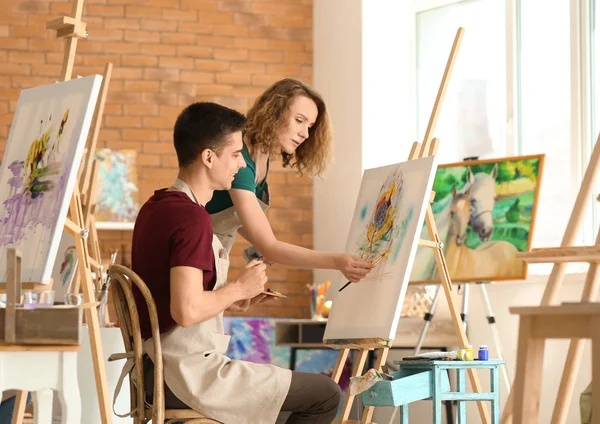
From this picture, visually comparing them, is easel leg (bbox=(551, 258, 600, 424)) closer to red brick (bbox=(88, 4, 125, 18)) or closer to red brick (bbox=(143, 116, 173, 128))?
red brick (bbox=(143, 116, 173, 128))

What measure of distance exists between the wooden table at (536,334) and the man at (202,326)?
2.01 feet

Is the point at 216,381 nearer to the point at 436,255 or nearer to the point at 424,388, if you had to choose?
the point at 424,388

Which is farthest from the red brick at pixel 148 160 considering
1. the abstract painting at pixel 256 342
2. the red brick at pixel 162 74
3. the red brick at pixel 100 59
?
the abstract painting at pixel 256 342

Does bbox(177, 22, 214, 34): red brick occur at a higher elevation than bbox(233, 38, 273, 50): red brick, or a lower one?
higher

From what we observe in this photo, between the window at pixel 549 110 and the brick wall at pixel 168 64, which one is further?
the brick wall at pixel 168 64

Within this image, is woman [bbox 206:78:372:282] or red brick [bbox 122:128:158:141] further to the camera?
red brick [bbox 122:128:158:141]

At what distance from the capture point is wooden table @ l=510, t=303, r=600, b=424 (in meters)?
1.93

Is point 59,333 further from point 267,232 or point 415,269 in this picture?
point 415,269

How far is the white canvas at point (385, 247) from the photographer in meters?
3.09

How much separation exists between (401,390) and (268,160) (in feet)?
2.98

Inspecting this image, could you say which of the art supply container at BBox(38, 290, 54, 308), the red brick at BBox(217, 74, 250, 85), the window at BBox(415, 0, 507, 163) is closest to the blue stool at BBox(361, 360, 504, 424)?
the art supply container at BBox(38, 290, 54, 308)

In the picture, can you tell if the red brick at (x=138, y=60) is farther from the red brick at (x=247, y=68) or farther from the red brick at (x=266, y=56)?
the red brick at (x=266, y=56)

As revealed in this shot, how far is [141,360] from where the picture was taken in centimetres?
246

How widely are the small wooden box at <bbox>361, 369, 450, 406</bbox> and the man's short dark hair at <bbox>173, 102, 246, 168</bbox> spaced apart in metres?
0.87
